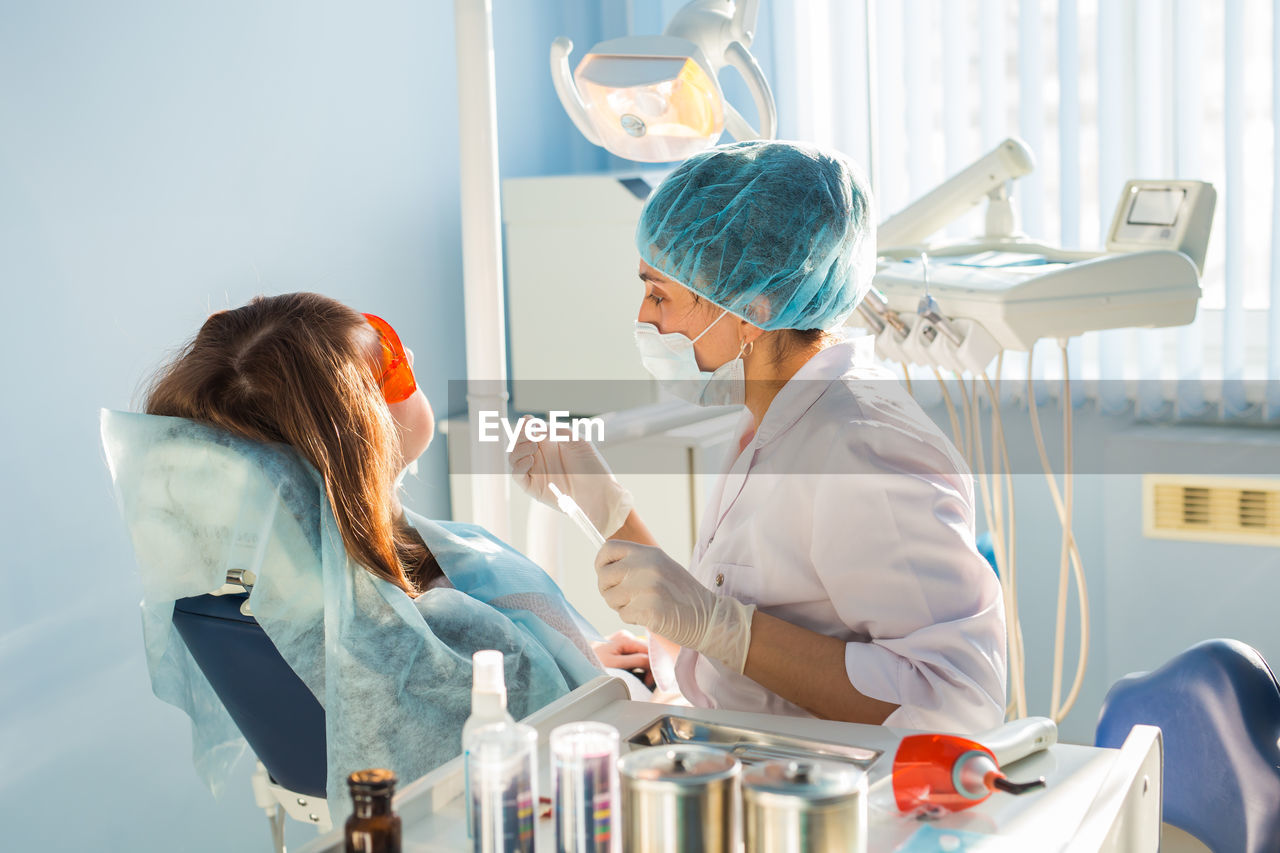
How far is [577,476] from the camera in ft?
5.25

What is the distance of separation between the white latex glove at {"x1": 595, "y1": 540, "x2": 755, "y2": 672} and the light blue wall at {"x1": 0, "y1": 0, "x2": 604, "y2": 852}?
1.13 metres

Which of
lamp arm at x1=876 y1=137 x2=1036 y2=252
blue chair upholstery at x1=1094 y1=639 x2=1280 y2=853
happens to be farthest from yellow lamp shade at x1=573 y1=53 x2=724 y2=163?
blue chair upholstery at x1=1094 y1=639 x2=1280 y2=853

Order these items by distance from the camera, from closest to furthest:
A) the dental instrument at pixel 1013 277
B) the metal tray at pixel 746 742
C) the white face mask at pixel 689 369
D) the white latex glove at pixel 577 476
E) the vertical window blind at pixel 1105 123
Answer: the metal tray at pixel 746 742
the white face mask at pixel 689 369
the white latex glove at pixel 577 476
the dental instrument at pixel 1013 277
the vertical window blind at pixel 1105 123

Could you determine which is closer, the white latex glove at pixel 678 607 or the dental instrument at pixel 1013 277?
the white latex glove at pixel 678 607

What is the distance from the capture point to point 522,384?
285 cm

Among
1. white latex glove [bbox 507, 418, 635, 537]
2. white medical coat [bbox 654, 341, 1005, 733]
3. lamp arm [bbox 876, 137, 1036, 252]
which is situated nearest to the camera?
white medical coat [bbox 654, 341, 1005, 733]

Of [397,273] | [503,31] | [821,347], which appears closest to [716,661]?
[821,347]

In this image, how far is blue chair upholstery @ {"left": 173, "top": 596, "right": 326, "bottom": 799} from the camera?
121 cm

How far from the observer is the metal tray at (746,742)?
1.00 metres

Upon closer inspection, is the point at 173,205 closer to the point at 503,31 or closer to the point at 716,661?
the point at 503,31

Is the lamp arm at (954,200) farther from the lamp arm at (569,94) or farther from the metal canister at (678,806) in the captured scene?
the metal canister at (678,806)

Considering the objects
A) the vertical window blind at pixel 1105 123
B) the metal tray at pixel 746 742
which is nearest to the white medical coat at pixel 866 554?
the metal tray at pixel 746 742

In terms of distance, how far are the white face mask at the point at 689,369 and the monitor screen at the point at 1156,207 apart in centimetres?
94

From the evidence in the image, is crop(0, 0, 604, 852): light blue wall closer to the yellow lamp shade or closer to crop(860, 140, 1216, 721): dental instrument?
the yellow lamp shade
